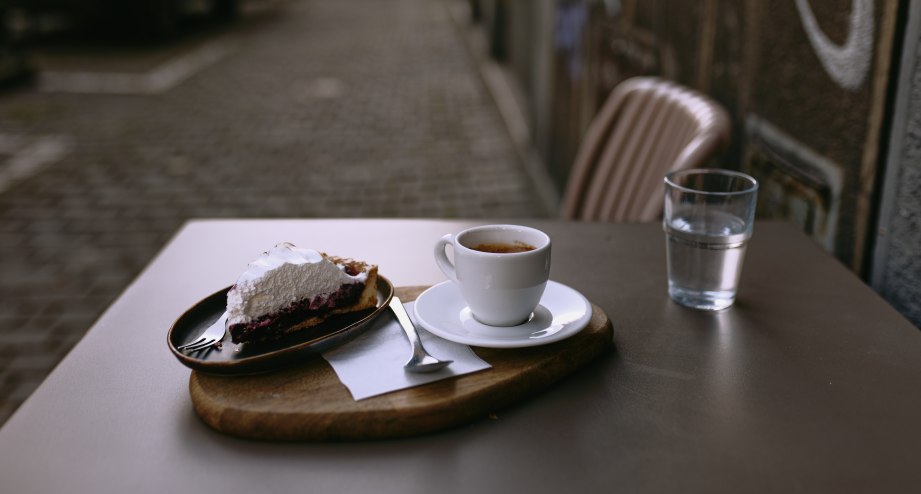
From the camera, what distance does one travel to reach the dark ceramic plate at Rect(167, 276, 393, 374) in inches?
41.8

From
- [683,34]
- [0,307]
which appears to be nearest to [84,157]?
[0,307]

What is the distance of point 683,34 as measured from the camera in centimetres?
277

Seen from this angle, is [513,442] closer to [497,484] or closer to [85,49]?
[497,484]

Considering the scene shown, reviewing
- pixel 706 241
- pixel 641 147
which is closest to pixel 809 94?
pixel 641 147

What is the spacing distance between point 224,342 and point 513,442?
0.46 meters

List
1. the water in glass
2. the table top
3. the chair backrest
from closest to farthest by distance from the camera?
the table top < the water in glass < the chair backrest

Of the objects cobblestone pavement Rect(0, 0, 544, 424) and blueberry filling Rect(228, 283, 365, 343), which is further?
cobblestone pavement Rect(0, 0, 544, 424)

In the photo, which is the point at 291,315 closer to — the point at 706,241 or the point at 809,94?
the point at 706,241

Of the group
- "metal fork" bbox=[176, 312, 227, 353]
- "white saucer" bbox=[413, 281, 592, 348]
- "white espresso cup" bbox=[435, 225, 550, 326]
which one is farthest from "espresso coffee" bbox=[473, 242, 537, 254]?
"metal fork" bbox=[176, 312, 227, 353]

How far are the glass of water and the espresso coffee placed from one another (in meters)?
0.30

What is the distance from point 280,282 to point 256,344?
0.09m

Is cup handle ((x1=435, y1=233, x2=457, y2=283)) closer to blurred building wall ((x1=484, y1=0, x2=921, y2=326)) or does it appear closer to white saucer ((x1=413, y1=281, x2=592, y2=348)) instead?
white saucer ((x1=413, y1=281, x2=592, y2=348))

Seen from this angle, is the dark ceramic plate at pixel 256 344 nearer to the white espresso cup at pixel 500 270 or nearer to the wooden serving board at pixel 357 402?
the wooden serving board at pixel 357 402

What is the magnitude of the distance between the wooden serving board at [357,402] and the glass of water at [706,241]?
0.31 meters
